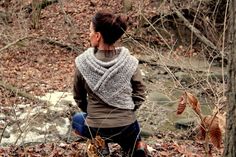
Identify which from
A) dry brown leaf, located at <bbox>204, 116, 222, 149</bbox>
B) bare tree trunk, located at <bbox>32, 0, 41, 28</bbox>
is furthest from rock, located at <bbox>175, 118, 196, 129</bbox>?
bare tree trunk, located at <bbox>32, 0, 41, 28</bbox>

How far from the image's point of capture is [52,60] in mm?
13422

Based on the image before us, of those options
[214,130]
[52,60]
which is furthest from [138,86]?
[52,60]

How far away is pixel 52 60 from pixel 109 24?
9381 mm

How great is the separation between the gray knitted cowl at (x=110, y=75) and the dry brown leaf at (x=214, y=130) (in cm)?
125

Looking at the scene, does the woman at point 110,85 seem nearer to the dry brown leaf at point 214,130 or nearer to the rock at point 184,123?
the dry brown leaf at point 214,130

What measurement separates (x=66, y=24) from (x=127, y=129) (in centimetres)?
1232

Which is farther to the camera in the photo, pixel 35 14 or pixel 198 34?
pixel 35 14

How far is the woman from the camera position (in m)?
4.30

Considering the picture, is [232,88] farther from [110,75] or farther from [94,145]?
[94,145]

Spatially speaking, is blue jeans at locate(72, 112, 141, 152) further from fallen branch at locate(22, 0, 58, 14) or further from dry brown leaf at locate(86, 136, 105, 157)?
fallen branch at locate(22, 0, 58, 14)

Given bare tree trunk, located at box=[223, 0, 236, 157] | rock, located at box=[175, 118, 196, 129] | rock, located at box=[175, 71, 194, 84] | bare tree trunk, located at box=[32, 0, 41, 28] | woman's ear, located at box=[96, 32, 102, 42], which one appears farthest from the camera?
bare tree trunk, located at box=[32, 0, 41, 28]

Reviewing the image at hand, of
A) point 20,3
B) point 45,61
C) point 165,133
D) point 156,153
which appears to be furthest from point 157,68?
point 156,153

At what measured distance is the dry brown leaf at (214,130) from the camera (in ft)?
10.7

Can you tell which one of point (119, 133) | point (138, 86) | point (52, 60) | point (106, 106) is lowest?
point (52, 60)
